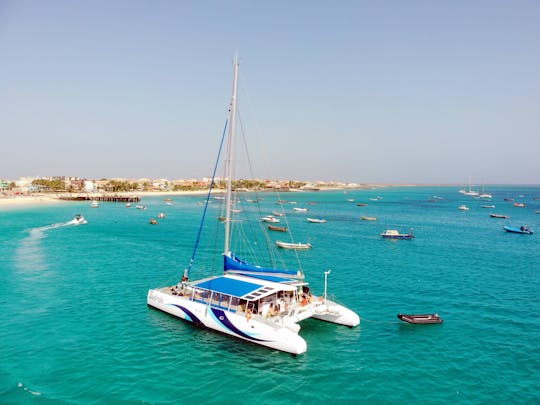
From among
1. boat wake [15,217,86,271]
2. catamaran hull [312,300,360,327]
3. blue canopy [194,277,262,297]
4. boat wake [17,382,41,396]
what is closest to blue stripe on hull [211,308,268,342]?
blue canopy [194,277,262,297]

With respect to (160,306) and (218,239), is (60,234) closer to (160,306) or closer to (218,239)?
(218,239)

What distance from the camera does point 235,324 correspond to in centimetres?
2542

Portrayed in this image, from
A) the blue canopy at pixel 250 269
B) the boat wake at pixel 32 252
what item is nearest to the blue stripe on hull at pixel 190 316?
the blue canopy at pixel 250 269

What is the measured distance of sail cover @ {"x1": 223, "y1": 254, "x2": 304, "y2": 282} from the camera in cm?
2920

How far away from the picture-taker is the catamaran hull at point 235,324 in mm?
23672

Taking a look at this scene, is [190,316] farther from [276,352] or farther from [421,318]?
[421,318]

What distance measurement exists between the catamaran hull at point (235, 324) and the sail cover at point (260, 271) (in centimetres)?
475

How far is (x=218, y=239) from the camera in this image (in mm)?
74250

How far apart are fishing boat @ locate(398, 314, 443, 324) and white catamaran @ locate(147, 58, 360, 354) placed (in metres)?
4.05

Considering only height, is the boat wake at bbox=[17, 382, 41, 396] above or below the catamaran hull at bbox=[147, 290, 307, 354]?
below

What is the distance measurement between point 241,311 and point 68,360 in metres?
11.4

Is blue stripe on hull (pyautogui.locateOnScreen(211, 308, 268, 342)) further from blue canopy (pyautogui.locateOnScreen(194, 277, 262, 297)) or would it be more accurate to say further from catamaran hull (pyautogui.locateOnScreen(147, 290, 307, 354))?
blue canopy (pyautogui.locateOnScreen(194, 277, 262, 297))

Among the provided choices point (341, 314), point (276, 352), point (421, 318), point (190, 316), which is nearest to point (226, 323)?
point (190, 316)

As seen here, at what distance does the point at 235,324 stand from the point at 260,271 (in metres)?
6.28
